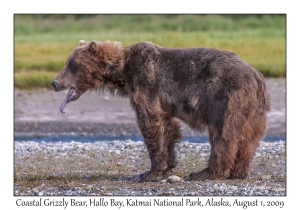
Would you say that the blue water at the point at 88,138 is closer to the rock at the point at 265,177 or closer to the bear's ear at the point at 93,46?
the rock at the point at 265,177

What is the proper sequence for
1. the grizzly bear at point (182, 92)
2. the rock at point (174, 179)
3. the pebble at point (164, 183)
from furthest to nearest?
the rock at point (174, 179) < the grizzly bear at point (182, 92) < the pebble at point (164, 183)

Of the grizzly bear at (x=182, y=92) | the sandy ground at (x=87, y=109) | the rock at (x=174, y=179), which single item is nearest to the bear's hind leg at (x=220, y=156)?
the grizzly bear at (x=182, y=92)

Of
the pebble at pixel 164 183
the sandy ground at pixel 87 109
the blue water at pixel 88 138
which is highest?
the sandy ground at pixel 87 109

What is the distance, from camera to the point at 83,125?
46.7 ft

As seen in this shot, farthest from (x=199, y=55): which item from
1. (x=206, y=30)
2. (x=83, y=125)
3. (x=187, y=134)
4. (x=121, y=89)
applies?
(x=206, y=30)

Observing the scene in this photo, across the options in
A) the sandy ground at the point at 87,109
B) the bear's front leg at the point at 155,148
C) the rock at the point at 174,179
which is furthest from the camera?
the sandy ground at the point at 87,109

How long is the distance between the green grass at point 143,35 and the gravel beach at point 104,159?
1.89 meters

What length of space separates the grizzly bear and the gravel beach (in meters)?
0.31

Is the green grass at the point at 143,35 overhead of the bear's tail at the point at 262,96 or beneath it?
overhead

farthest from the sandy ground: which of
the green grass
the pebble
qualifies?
the pebble

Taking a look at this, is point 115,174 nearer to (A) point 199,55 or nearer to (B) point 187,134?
(A) point 199,55

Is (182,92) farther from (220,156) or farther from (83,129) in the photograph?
(83,129)

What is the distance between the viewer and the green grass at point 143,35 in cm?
1789

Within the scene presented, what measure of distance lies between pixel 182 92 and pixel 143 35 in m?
12.9
